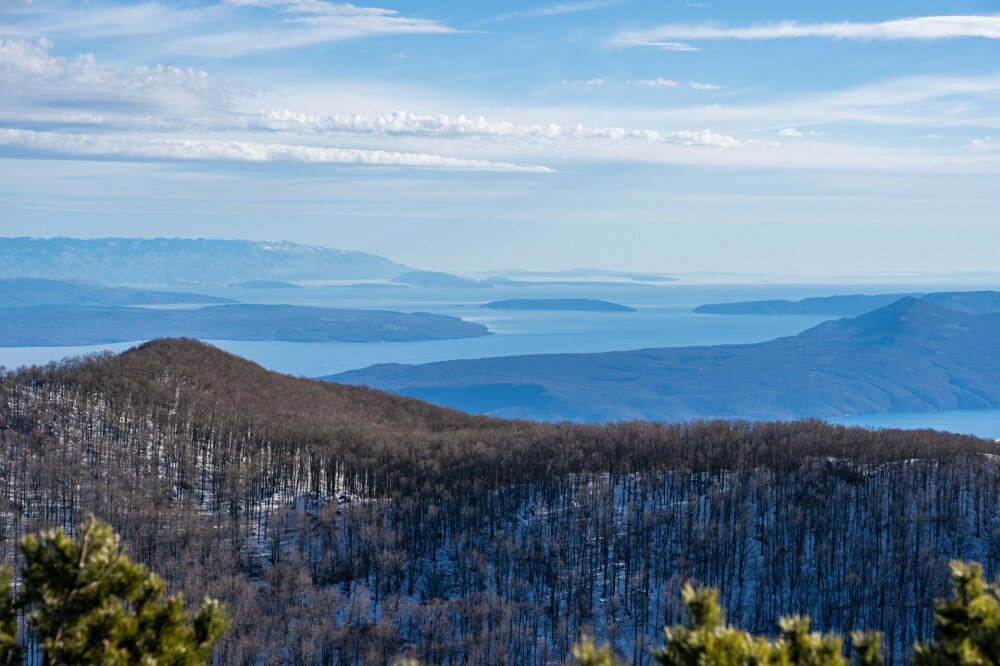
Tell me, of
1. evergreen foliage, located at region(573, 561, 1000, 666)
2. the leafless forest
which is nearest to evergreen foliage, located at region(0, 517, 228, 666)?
evergreen foliage, located at region(573, 561, 1000, 666)

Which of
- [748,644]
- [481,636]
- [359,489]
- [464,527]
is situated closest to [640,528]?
[464,527]

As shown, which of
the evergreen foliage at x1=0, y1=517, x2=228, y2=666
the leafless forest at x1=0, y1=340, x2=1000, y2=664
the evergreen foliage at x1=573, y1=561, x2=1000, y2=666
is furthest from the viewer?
the leafless forest at x1=0, y1=340, x2=1000, y2=664

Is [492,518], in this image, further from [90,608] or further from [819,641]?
[90,608]

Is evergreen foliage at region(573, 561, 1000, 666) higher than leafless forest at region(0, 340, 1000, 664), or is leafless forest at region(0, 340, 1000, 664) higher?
evergreen foliage at region(573, 561, 1000, 666)

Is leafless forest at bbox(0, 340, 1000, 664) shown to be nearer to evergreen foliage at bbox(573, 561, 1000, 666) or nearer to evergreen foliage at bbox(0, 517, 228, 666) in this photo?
evergreen foliage at bbox(0, 517, 228, 666)

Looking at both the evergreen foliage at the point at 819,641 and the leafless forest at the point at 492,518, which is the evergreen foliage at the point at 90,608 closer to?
the evergreen foliage at the point at 819,641

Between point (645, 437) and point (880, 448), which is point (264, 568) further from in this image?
point (880, 448)
